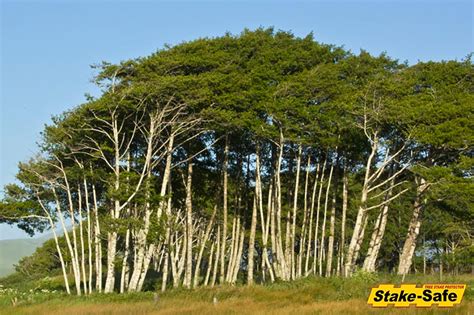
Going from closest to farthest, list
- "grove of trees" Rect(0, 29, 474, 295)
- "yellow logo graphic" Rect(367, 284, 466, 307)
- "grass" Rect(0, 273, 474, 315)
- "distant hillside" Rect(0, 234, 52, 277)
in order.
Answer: "yellow logo graphic" Rect(367, 284, 466, 307) → "grass" Rect(0, 273, 474, 315) → "grove of trees" Rect(0, 29, 474, 295) → "distant hillside" Rect(0, 234, 52, 277)

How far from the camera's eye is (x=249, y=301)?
21.0 meters

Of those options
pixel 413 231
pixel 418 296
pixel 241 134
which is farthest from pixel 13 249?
pixel 418 296

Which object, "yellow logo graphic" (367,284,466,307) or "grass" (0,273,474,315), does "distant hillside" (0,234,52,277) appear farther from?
"yellow logo graphic" (367,284,466,307)

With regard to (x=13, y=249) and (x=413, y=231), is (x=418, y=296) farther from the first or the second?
(x=13, y=249)

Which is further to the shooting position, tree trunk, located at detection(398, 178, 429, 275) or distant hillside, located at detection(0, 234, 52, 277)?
distant hillside, located at detection(0, 234, 52, 277)

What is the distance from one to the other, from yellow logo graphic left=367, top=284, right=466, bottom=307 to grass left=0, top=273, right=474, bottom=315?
0.40 meters

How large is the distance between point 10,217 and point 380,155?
73.6ft

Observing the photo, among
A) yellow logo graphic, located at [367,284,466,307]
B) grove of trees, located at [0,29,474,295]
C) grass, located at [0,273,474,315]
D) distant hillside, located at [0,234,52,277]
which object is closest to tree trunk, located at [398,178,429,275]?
grove of trees, located at [0,29,474,295]

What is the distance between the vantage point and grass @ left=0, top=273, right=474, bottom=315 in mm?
17359

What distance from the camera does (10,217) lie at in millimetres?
32844

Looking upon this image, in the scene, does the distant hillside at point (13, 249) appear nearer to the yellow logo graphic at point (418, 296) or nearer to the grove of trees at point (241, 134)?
the grove of trees at point (241, 134)

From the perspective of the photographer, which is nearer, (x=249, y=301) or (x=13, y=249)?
(x=249, y=301)

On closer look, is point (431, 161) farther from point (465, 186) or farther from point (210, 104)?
point (210, 104)

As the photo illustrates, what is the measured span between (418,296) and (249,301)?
6740 millimetres
